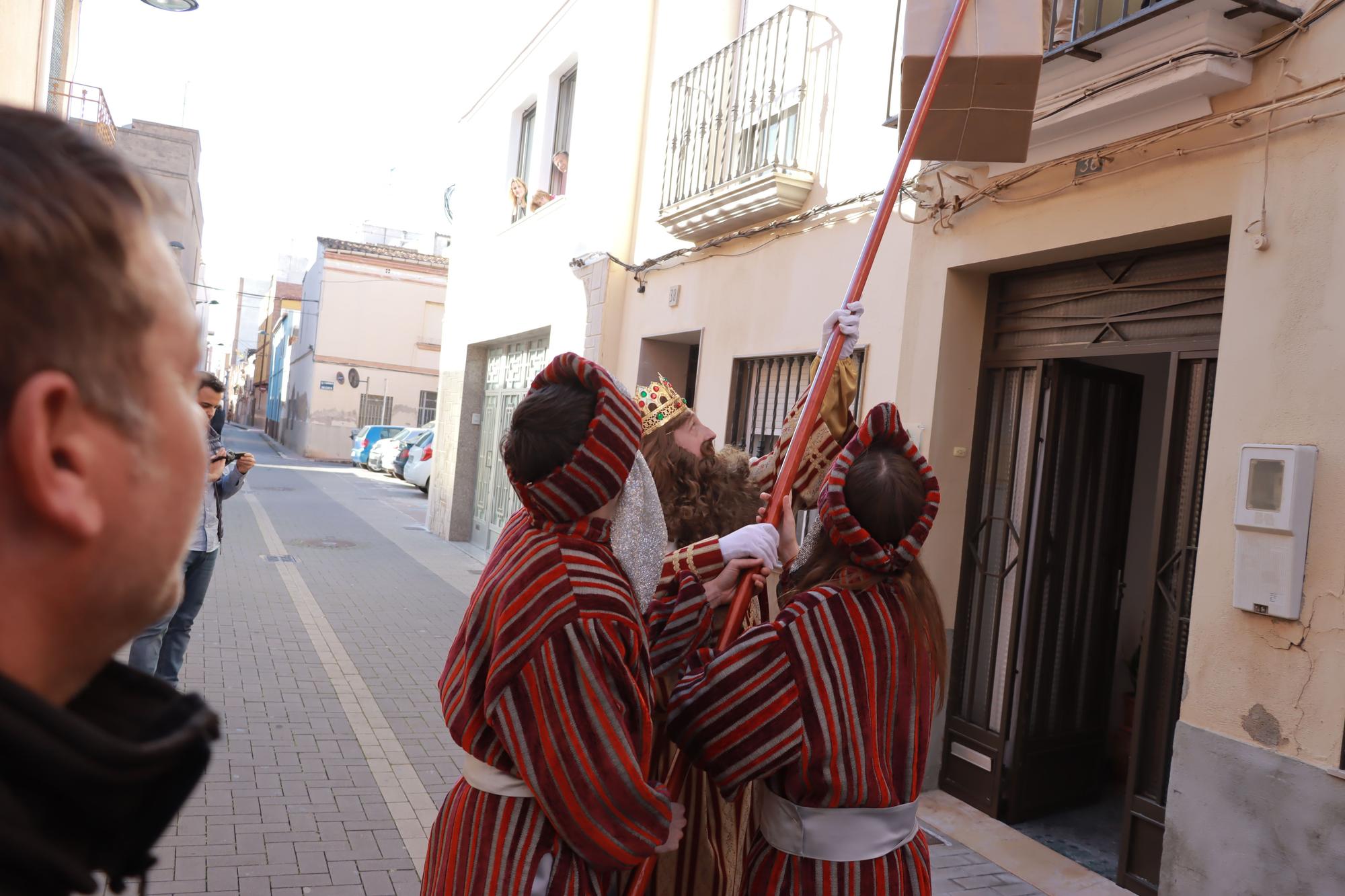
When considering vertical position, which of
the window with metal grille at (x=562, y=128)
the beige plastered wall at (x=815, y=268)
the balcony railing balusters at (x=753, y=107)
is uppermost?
the window with metal grille at (x=562, y=128)

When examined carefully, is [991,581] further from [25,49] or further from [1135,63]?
[25,49]

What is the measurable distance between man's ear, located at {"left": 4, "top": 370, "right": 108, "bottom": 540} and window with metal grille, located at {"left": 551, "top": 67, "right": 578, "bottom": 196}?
12.3m

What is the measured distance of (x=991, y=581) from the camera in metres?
5.57

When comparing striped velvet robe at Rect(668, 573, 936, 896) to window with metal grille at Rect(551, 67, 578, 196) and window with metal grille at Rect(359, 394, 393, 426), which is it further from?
window with metal grille at Rect(359, 394, 393, 426)

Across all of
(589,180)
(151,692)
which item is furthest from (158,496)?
(589,180)

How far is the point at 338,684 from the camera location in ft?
23.1

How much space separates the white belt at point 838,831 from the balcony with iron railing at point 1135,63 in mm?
2914

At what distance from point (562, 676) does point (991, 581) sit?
412cm

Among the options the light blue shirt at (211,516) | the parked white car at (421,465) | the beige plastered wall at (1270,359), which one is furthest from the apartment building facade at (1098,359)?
the parked white car at (421,465)

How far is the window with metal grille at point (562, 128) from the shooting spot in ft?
41.6

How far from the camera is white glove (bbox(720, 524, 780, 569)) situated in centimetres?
261

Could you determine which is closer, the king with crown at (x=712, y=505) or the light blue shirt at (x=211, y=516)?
the king with crown at (x=712, y=505)

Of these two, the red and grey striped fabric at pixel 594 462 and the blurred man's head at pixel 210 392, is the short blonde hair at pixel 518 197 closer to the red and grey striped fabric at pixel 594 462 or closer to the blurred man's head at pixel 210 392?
the blurred man's head at pixel 210 392

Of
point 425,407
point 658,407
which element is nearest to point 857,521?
point 658,407
